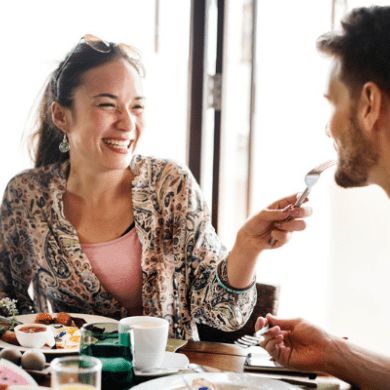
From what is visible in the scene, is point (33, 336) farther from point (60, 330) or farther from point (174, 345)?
point (174, 345)

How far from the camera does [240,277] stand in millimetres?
1653

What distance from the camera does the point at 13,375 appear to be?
1.07 m

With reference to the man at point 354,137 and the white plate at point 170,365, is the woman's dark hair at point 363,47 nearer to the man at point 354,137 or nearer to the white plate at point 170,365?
the man at point 354,137

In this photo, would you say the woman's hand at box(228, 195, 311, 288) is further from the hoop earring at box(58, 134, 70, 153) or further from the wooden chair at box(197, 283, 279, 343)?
the hoop earring at box(58, 134, 70, 153)

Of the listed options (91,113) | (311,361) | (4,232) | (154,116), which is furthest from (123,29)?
(311,361)

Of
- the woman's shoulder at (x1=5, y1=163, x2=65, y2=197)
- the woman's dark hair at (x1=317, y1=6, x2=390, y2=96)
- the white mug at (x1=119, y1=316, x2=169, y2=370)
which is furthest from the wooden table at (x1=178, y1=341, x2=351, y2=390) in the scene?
the woman's shoulder at (x1=5, y1=163, x2=65, y2=197)

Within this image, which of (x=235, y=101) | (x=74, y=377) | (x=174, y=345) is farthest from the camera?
(x=235, y=101)

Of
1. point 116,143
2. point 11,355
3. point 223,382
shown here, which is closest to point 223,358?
point 223,382

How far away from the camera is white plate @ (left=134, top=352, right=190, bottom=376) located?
3.82 ft

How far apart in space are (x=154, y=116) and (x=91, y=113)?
39.0 inches

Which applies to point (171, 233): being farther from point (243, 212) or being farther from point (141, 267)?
point (243, 212)

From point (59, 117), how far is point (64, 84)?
126 millimetres

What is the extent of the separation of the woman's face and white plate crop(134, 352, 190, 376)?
2.78 ft

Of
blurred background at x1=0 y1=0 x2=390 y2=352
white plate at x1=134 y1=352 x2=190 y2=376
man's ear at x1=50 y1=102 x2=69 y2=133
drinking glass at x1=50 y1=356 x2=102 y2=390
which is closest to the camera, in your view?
drinking glass at x1=50 y1=356 x2=102 y2=390
